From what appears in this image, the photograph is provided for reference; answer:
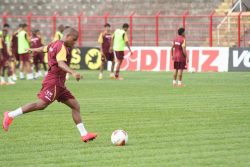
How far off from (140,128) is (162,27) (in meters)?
27.6

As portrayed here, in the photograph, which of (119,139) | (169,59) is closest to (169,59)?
(169,59)

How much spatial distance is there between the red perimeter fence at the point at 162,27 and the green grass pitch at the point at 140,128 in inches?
496

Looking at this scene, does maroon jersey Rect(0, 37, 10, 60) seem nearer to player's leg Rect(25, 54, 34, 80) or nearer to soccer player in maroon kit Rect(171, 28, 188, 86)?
player's leg Rect(25, 54, 34, 80)

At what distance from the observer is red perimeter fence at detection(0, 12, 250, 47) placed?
130 ft

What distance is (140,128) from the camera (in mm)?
15539

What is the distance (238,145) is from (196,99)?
934cm

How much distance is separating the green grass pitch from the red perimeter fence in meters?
12.6

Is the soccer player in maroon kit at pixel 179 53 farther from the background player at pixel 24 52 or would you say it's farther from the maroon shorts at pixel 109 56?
the background player at pixel 24 52

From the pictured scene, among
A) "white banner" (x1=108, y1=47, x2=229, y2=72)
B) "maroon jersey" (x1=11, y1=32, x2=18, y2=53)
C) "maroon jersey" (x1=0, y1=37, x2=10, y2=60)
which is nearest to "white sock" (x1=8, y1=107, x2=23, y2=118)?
"maroon jersey" (x1=0, y1=37, x2=10, y2=60)

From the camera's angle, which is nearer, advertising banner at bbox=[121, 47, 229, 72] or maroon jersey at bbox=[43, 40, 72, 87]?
maroon jersey at bbox=[43, 40, 72, 87]

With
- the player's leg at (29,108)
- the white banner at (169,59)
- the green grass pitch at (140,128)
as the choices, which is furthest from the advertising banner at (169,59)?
the player's leg at (29,108)

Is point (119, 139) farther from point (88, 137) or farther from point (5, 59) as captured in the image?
point (5, 59)

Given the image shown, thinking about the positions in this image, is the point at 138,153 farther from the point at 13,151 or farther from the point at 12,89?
the point at 12,89

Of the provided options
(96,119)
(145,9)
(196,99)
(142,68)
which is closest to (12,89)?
(196,99)
